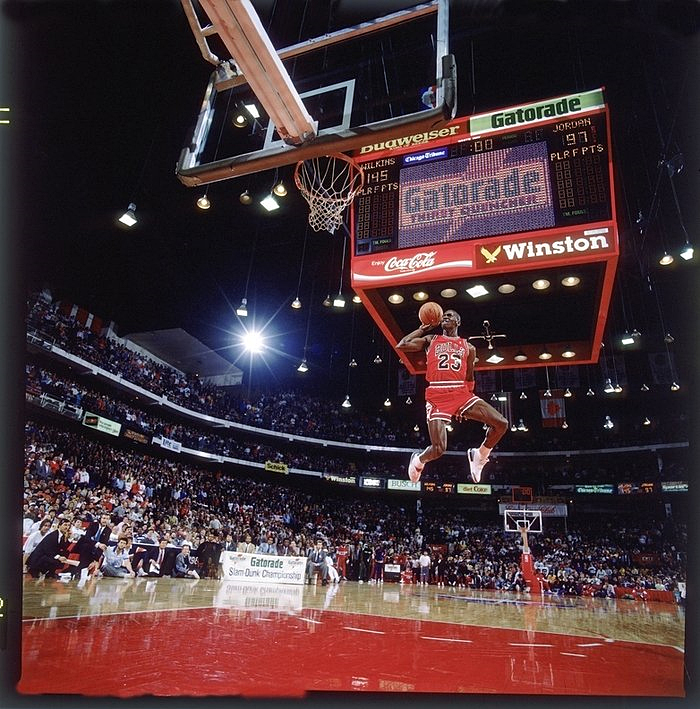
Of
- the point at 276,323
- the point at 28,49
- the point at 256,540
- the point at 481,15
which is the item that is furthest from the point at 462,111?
the point at 256,540

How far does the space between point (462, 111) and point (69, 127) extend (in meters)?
6.61

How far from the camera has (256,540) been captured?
59.6ft

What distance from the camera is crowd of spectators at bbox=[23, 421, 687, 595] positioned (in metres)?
14.4

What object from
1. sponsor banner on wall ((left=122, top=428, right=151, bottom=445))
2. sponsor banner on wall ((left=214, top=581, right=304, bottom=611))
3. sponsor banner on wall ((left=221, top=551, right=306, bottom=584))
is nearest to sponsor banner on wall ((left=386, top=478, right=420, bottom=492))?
sponsor banner on wall ((left=122, top=428, right=151, bottom=445))

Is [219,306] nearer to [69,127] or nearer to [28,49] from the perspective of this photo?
[69,127]

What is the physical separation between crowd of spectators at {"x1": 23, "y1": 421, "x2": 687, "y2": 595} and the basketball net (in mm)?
8573

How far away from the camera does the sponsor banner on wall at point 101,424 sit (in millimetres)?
17391

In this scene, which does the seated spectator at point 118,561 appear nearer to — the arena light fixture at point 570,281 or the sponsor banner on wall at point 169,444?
the sponsor banner on wall at point 169,444

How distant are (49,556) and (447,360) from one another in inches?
359

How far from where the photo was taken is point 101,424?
17797 millimetres

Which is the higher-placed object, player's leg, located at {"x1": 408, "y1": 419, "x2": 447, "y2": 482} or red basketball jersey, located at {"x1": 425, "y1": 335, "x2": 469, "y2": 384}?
red basketball jersey, located at {"x1": 425, "y1": 335, "x2": 469, "y2": 384}

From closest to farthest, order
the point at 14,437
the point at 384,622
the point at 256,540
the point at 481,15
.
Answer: the point at 14,437 < the point at 481,15 < the point at 384,622 < the point at 256,540

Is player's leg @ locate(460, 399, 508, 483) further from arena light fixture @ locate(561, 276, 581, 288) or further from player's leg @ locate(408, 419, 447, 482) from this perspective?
arena light fixture @ locate(561, 276, 581, 288)

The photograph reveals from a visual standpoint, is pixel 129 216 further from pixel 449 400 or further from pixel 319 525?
pixel 319 525
